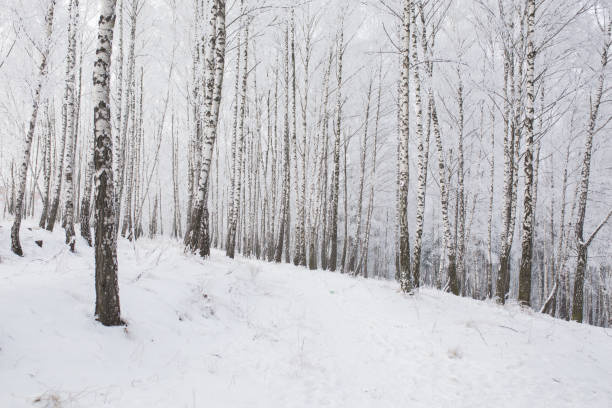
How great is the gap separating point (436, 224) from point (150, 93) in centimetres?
2025

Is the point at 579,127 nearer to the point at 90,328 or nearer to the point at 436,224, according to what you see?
the point at 436,224

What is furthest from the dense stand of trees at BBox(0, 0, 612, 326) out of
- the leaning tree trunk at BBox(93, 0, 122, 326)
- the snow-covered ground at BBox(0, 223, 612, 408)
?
the snow-covered ground at BBox(0, 223, 612, 408)

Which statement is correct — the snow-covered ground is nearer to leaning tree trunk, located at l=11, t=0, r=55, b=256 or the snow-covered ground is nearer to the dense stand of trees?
the dense stand of trees

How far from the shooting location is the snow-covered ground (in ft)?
8.66

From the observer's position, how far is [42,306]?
3.14 m

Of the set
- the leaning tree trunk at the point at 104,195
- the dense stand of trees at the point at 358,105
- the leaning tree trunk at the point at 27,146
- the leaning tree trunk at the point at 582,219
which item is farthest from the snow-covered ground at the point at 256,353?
the leaning tree trunk at the point at 582,219

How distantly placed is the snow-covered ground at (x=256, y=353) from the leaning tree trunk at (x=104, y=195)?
0.22 meters

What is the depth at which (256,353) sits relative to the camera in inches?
152

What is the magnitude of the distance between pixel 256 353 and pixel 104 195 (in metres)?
2.41

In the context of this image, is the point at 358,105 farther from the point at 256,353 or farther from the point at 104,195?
the point at 104,195

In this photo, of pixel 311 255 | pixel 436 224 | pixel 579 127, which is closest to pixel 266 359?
pixel 311 255

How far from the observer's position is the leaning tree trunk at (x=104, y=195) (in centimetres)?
322

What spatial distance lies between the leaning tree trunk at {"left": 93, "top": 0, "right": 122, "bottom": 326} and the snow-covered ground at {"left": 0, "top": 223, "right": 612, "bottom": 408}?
22 cm

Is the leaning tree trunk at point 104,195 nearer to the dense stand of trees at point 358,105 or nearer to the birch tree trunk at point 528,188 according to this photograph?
the dense stand of trees at point 358,105
